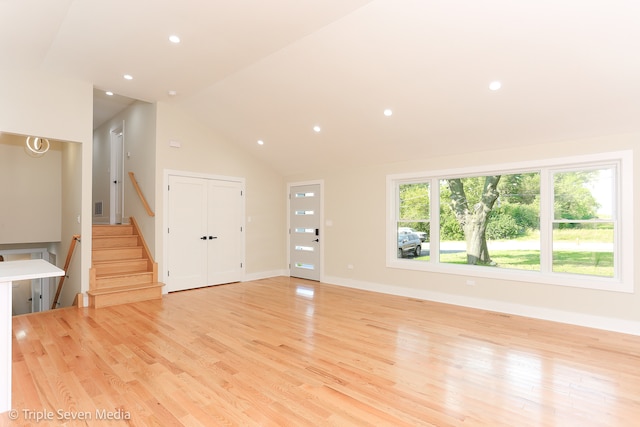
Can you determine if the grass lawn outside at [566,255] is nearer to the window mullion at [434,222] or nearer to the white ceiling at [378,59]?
the window mullion at [434,222]

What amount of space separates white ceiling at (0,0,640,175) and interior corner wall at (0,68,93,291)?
26 centimetres

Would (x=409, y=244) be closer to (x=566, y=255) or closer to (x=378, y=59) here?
(x=566, y=255)

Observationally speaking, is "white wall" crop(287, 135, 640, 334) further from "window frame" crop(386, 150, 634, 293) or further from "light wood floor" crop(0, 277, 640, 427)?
"light wood floor" crop(0, 277, 640, 427)

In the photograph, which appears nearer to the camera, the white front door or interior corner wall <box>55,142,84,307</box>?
interior corner wall <box>55,142,84,307</box>

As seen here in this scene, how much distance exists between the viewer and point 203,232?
21.3 ft

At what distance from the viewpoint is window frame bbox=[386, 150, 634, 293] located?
13.1 ft

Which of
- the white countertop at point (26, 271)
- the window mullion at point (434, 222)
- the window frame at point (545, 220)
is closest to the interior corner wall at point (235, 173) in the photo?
the window frame at point (545, 220)

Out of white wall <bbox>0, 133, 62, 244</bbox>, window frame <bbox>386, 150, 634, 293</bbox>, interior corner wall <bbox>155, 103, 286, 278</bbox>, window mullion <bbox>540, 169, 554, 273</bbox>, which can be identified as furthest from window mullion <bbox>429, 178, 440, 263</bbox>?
white wall <bbox>0, 133, 62, 244</bbox>

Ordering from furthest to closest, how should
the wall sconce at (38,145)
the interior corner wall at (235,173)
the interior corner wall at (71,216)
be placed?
the wall sconce at (38,145), the interior corner wall at (235,173), the interior corner wall at (71,216)

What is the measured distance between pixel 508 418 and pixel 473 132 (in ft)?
11.8

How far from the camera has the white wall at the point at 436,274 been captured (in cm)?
409

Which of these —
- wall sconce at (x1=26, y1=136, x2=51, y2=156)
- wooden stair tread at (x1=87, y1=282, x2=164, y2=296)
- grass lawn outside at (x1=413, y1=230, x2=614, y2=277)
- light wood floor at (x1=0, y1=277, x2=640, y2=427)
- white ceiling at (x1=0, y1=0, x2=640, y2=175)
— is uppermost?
white ceiling at (x1=0, y1=0, x2=640, y2=175)

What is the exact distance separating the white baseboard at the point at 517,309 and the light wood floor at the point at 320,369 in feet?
0.58

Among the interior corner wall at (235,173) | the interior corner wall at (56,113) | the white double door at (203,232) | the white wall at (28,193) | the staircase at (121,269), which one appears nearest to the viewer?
the interior corner wall at (56,113)
